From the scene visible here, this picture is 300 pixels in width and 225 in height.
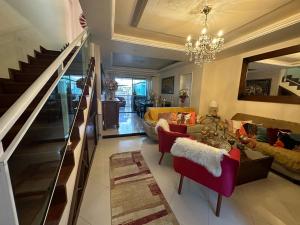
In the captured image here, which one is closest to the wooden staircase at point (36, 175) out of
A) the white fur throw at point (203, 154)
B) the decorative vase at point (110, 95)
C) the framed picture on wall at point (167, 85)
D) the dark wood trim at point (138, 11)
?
the white fur throw at point (203, 154)

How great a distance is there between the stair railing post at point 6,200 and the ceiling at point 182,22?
7.17 feet

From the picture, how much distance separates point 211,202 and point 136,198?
0.98 m

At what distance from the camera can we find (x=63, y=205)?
1130 mm

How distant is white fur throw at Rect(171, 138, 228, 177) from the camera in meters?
1.48

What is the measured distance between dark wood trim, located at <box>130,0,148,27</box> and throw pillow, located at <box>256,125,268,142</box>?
10.5ft

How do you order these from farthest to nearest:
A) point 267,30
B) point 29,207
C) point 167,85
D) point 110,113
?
point 167,85
point 110,113
point 267,30
point 29,207

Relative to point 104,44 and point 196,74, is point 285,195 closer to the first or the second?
point 196,74

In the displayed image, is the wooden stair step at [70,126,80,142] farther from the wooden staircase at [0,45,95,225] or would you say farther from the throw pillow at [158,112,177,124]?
the throw pillow at [158,112,177,124]

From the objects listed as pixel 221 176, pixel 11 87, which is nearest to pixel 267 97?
pixel 221 176

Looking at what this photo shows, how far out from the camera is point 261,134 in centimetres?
287

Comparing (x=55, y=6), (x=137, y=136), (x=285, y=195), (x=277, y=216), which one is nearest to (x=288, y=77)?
(x=285, y=195)

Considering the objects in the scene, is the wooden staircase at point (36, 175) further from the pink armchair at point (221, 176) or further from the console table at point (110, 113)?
the console table at point (110, 113)

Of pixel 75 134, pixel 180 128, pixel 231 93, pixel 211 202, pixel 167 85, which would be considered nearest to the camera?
pixel 75 134

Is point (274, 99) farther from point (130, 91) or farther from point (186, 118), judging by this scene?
point (130, 91)
